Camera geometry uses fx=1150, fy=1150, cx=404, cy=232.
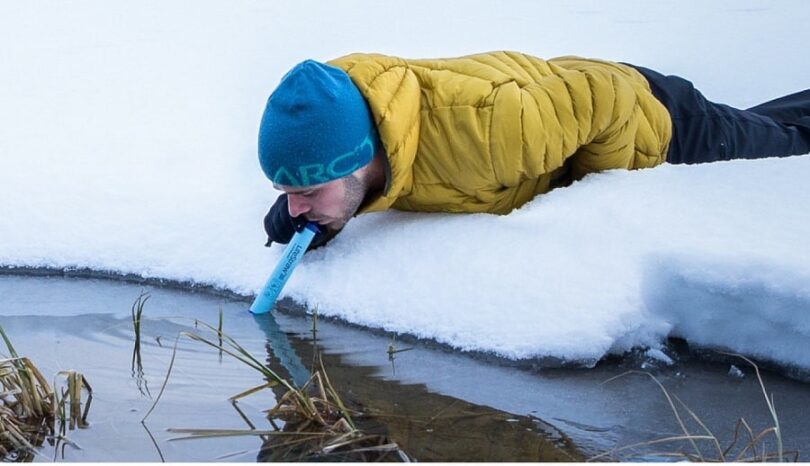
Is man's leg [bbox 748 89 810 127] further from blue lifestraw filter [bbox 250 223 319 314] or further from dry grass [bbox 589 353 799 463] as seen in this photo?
dry grass [bbox 589 353 799 463]

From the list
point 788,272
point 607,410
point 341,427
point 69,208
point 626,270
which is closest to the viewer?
point 341,427

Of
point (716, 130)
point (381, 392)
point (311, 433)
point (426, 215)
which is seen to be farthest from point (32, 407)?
point (716, 130)

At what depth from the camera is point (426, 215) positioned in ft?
8.63

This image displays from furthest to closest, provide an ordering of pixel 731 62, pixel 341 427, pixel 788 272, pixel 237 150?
pixel 731 62 < pixel 237 150 < pixel 788 272 < pixel 341 427

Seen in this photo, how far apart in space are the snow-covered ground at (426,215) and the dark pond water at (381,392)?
3.4 inches

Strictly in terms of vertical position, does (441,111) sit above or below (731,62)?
above

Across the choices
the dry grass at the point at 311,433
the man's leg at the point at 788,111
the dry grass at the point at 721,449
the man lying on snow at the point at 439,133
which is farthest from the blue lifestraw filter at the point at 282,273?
the man's leg at the point at 788,111

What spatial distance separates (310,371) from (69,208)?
1.12m

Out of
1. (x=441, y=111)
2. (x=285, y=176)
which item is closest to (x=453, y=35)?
(x=441, y=111)

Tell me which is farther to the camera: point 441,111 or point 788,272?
point 441,111

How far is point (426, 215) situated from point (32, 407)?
1066mm

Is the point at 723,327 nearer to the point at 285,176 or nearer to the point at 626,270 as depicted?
the point at 626,270

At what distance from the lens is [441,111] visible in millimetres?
2537

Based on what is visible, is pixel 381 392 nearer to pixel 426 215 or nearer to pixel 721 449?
pixel 721 449
